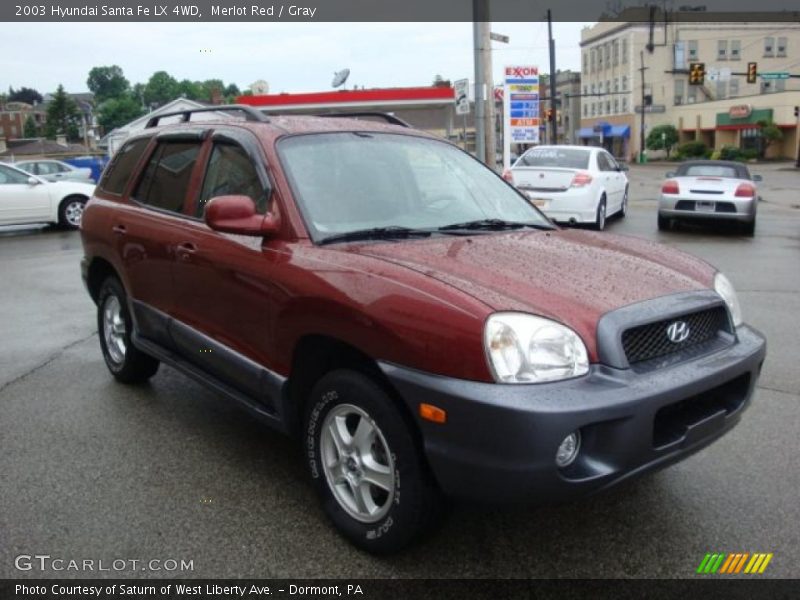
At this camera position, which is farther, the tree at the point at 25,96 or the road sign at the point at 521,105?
the tree at the point at 25,96

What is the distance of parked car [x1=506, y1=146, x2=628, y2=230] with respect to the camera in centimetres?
1252

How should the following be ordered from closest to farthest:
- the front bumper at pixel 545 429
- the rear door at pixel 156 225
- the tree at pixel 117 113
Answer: the front bumper at pixel 545 429
the rear door at pixel 156 225
the tree at pixel 117 113

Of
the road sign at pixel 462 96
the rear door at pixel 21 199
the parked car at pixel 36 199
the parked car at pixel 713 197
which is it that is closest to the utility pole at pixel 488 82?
the road sign at pixel 462 96

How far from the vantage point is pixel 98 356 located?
5.96 m

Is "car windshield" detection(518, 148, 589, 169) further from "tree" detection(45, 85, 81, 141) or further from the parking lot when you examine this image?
"tree" detection(45, 85, 81, 141)

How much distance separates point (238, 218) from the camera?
10.6 ft

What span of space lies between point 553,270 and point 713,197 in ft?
38.2

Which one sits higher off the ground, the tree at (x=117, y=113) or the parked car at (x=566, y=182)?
the tree at (x=117, y=113)

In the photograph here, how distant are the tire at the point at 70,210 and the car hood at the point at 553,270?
14.9 meters

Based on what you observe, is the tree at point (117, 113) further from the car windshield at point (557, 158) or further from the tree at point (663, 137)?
the car windshield at point (557, 158)

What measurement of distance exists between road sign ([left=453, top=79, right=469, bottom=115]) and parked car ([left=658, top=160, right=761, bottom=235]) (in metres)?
4.81

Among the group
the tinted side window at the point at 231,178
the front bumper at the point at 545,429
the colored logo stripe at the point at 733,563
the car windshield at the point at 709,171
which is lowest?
the colored logo stripe at the point at 733,563

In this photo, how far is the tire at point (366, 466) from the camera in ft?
8.84

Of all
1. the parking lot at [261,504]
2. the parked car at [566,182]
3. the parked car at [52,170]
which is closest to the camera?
the parking lot at [261,504]
